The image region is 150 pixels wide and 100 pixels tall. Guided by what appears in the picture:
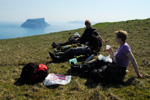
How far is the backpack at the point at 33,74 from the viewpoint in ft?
14.8

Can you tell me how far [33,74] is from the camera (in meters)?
4.51

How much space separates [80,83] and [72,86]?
357 millimetres

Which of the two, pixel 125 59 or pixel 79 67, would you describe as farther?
pixel 79 67

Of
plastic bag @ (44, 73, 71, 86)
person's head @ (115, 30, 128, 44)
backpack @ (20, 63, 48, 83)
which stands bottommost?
plastic bag @ (44, 73, 71, 86)

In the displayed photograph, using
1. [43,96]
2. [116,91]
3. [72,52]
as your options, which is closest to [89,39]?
[72,52]

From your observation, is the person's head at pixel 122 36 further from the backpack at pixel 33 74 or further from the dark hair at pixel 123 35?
the backpack at pixel 33 74

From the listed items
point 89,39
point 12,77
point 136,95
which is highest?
point 89,39

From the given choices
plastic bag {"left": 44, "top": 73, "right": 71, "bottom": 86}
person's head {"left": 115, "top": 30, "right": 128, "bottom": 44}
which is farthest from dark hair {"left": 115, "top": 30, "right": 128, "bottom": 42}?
plastic bag {"left": 44, "top": 73, "right": 71, "bottom": 86}

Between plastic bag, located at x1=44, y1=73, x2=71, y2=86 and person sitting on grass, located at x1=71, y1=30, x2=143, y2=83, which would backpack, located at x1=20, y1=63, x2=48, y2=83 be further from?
person sitting on grass, located at x1=71, y1=30, x2=143, y2=83

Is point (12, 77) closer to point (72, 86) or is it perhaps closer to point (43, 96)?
point (43, 96)

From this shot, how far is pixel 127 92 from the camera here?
359 centimetres

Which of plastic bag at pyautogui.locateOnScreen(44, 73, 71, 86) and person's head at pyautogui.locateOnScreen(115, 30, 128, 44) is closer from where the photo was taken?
person's head at pyautogui.locateOnScreen(115, 30, 128, 44)

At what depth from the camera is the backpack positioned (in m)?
4.51

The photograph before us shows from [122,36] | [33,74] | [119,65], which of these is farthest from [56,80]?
[122,36]
